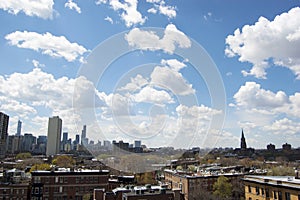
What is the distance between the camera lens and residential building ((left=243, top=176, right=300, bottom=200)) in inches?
523

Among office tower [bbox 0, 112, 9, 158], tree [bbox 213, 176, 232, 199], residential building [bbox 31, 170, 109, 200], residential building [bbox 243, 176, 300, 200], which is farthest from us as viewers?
office tower [bbox 0, 112, 9, 158]

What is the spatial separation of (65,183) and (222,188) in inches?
484

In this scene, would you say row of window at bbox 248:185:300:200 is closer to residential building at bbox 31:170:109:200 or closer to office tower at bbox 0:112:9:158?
residential building at bbox 31:170:109:200

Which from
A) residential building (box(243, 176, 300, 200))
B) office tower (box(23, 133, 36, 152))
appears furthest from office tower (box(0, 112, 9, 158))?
residential building (box(243, 176, 300, 200))

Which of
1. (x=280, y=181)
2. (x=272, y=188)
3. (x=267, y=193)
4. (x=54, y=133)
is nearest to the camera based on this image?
(x=280, y=181)

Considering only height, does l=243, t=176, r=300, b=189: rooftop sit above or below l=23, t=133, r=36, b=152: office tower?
below

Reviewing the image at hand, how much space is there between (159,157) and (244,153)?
56.9 m

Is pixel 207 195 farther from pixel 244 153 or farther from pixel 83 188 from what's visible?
pixel 244 153

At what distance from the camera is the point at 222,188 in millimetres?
23516

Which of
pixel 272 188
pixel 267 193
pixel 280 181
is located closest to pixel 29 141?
pixel 267 193

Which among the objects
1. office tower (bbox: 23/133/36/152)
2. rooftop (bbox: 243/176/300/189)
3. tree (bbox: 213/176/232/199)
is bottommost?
tree (bbox: 213/176/232/199)

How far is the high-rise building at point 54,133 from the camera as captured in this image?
60.4m

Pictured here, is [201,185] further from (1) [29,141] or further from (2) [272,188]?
(1) [29,141]

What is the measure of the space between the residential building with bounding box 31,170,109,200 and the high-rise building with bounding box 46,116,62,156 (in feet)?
133
